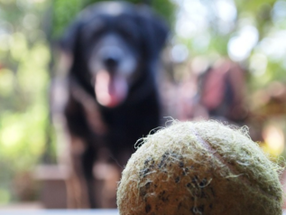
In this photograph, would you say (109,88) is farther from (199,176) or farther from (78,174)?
(199,176)

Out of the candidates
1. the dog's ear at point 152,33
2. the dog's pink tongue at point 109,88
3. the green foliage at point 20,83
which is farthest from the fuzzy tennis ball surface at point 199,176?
the green foliage at point 20,83

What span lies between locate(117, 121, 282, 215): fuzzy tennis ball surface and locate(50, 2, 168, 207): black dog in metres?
1.73

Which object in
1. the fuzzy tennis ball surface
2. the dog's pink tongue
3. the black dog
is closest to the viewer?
the fuzzy tennis ball surface

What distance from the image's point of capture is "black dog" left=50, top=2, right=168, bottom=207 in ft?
8.49

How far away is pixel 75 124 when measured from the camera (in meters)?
2.68

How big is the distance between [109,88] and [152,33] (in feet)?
2.04

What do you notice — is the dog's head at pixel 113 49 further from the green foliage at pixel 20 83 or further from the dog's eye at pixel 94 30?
the green foliage at pixel 20 83

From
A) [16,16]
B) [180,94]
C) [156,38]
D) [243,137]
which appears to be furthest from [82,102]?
[16,16]

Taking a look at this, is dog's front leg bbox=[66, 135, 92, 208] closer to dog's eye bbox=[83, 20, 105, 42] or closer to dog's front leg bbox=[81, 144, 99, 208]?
dog's front leg bbox=[81, 144, 99, 208]

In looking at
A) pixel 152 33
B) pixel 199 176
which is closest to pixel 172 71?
pixel 152 33

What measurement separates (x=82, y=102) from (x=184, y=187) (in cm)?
203

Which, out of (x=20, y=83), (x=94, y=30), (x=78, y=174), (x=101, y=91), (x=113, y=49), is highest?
(x=94, y=30)

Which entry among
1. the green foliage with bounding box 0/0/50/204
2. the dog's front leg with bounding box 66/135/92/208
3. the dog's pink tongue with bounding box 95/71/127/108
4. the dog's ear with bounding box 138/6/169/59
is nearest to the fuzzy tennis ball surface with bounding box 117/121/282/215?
the dog's pink tongue with bounding box 95/71/127/108

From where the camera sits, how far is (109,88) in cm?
245
